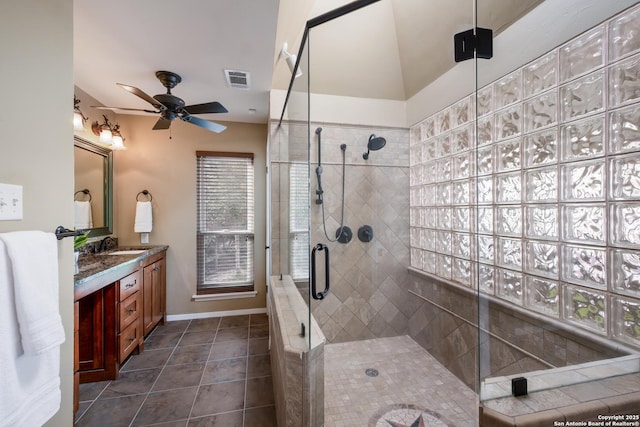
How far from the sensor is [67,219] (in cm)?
119

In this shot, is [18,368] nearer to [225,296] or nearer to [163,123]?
[163,123]

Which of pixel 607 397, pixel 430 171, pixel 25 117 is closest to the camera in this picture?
pixel 607 397

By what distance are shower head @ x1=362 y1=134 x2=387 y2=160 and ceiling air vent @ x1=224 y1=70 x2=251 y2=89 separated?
4.05 ft

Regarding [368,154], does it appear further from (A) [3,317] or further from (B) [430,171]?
(A) [3,317]

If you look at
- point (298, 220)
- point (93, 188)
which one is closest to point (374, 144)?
point (298, 220)

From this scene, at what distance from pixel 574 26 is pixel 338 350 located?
8.45ft

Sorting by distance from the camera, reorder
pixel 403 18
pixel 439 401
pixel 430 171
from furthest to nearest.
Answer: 1. pixel 430 171
2. pixel 403 18
3. pixel 439 401

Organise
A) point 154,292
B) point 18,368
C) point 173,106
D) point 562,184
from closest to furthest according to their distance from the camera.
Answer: point 18,368 → point 562,184 → point 173,106 → point 154,292

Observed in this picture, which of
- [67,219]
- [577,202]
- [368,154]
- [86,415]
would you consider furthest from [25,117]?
[577,202]

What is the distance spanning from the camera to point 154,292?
2.80 meters

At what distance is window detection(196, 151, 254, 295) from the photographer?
10.8ft

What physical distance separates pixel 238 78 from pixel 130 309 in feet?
7.36

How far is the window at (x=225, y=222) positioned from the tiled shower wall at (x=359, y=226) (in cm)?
106

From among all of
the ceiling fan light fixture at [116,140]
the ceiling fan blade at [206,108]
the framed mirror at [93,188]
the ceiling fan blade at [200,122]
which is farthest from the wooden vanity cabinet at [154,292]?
the ceiling fan blade at [206,108]
